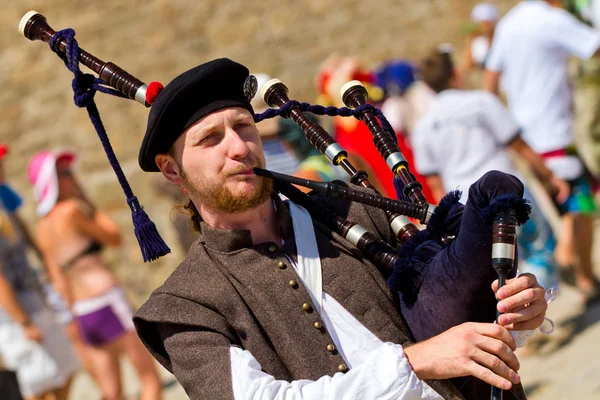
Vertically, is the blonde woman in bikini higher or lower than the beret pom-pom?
higher

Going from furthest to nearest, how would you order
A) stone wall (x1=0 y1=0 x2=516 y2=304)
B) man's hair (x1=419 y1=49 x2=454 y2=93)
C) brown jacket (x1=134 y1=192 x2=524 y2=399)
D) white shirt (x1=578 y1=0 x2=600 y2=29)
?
stone wall (x1=0 y1=0 x2=516 y2=304)
white shirt (x1=578 y1=0 x2=600 y2=29)
man's hair (x1=419 y1=49 x2=454 y2=93)
brown jacket (x1=134 y1=192 x2=524 y2=399)

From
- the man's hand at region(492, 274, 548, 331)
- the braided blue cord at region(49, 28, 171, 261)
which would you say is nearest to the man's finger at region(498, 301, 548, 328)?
the man's hand at region(492, 274, 548, 331)

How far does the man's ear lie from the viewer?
2.64 metres

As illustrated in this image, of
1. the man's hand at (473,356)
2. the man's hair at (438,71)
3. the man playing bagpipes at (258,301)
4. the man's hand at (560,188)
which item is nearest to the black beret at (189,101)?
the man playing bagpipes at (258,301)

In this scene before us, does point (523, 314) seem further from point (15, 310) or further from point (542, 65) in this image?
point (15, 310)

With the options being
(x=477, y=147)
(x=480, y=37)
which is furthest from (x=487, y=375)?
(x=480, y=37)

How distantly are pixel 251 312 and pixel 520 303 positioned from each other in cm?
68

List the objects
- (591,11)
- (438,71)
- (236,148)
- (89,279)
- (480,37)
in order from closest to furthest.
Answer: (236,148)
(438,71)
(89,279)
(591,11)
(480,37)

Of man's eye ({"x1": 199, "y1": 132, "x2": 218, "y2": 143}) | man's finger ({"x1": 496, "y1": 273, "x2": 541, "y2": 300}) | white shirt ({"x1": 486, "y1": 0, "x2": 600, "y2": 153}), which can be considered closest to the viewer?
man's finger ({"x1": 496, "y1": 273, "x2": 541, "y2": 300})

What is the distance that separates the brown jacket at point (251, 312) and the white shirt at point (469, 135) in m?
3.03

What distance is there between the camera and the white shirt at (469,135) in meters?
5.60

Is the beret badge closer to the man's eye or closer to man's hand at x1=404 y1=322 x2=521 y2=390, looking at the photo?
the man's eye

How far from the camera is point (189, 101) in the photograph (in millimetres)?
2543

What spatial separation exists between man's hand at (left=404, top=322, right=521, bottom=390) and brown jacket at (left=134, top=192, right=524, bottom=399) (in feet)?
0.60
